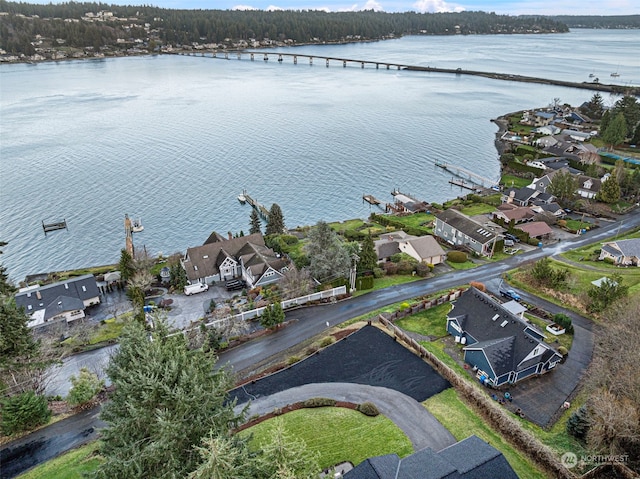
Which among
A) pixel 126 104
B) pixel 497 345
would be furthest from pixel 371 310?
pixel 126 104

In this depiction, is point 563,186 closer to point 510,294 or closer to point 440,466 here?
point 510,294

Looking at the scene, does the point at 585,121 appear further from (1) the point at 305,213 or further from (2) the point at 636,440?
(2) the point at 636,440

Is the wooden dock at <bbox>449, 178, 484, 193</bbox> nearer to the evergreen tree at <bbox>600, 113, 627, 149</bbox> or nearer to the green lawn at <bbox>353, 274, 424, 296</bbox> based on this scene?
the evergreen tree at <bbox>600, 113, 627, 149</bbox>

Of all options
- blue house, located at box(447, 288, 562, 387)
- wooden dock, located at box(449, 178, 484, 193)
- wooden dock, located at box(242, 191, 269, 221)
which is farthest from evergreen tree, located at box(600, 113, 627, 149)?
blue house, located at box(447, 288, 562, 387)

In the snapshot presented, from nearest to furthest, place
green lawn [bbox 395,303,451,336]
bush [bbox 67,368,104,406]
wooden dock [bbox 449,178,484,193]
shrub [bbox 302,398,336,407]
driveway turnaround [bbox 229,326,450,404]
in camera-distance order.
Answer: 1. shrub [bbox 302,398,336,407]
2. bush [bbox 67,368,104,406]
3. driveway turnaround [bbox 229,326,450,404]
4. green lawn [bbox 395,303,451,336]
5. wooden dock [bbox 449,178,484,193]

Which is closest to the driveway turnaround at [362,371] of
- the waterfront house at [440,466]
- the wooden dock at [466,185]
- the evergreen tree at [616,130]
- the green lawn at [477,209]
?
the waterfront house at [440,466]
